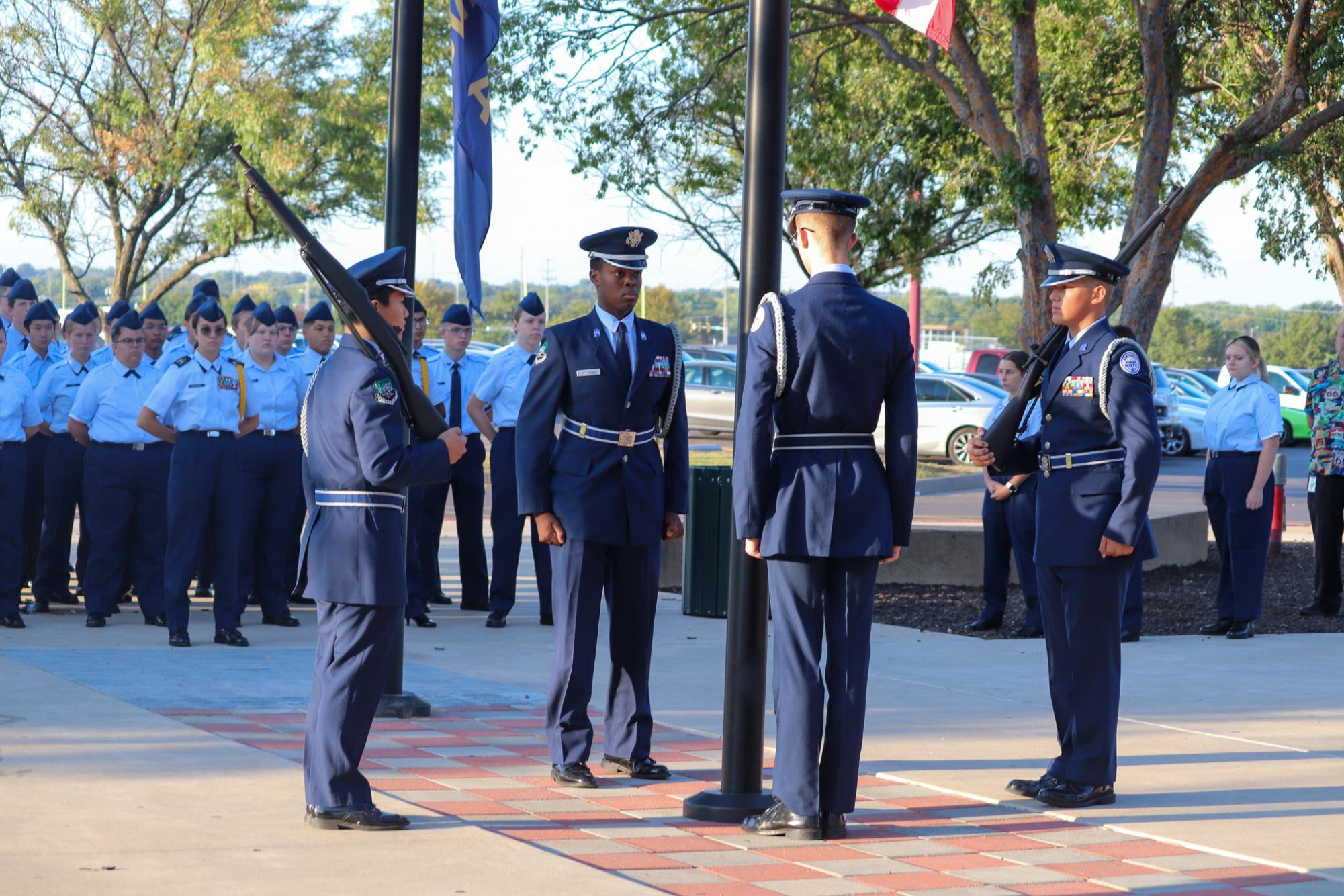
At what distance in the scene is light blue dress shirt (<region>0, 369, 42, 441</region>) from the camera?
419 inches

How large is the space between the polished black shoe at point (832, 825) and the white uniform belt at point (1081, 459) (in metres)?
1.77

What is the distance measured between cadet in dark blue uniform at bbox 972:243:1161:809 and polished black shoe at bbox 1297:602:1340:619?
635cm

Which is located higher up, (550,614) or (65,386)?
(65,386)

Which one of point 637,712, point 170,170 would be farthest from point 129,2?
point 637,712

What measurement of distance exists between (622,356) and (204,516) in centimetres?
425

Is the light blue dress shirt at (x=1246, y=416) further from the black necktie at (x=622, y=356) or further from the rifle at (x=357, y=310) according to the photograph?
the rifle at (x=357, y=310)

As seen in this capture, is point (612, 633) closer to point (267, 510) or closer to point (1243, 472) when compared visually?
point (267, 510)

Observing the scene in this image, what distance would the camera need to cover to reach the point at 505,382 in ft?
38.3

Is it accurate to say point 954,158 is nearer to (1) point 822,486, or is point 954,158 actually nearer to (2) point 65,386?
(2) point 65,386

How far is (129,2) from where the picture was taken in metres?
28.7

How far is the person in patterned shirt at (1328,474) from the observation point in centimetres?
1191

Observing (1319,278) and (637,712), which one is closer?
(637,712)

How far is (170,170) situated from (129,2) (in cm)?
293

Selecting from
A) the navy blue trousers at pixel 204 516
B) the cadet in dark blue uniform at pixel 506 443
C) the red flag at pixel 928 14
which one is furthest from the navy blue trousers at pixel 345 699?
the cadet in dark blue uniform at pixel 506 443
